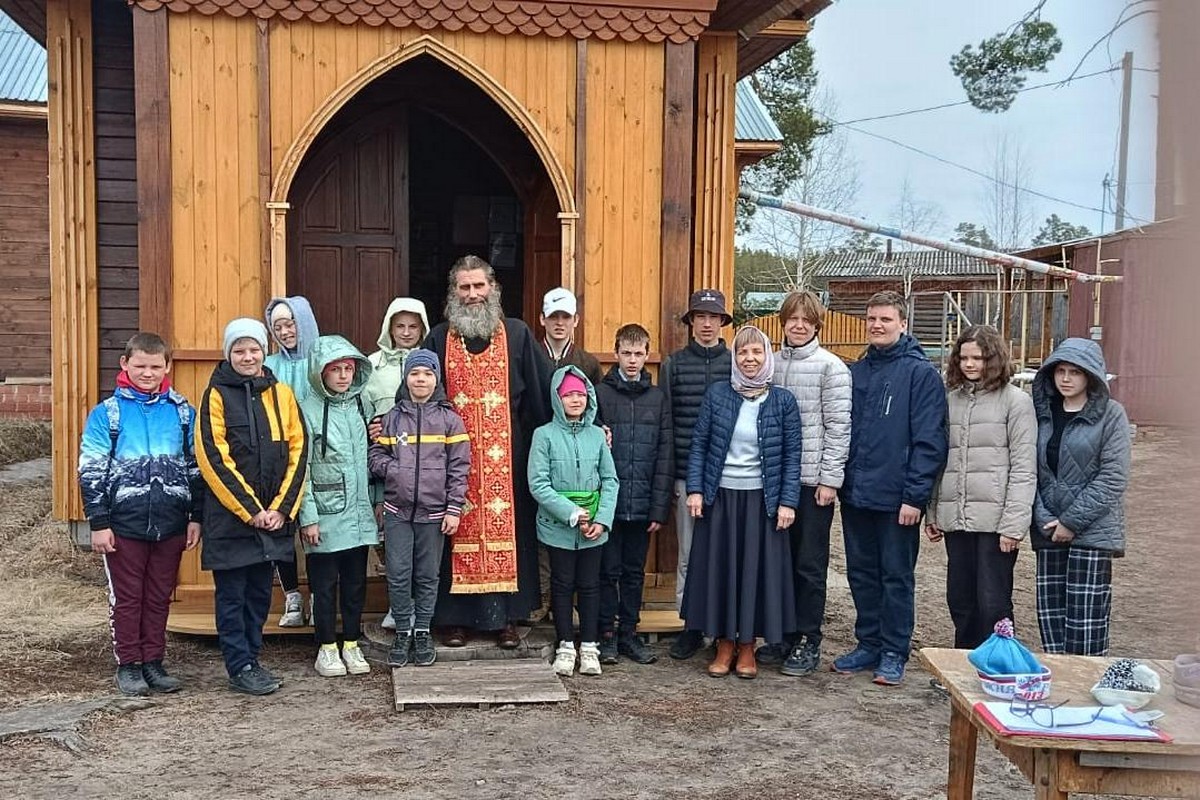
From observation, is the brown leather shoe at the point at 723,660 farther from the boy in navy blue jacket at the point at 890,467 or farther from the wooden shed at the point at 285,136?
the wooden shed at the point at 285,136

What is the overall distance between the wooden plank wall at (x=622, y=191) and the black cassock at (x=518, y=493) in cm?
48

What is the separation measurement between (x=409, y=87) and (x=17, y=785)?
206 inches

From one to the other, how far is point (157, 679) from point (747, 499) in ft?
8.96

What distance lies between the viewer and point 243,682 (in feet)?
16.3

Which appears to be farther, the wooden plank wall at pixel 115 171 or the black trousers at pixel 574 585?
the wooden plank wall at pixel 115 171

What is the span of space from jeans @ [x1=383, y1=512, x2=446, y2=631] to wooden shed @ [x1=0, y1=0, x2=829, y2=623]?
1159 millimetres

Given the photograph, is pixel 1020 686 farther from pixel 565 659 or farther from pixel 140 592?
pixel 140 592

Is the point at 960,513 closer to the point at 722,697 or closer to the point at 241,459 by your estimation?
the point at 722,697

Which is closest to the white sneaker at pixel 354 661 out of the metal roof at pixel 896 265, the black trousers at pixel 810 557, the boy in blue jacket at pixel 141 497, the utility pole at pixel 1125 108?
the boy in blue jacket at pixel 141 497

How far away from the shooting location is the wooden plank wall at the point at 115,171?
6.53 m

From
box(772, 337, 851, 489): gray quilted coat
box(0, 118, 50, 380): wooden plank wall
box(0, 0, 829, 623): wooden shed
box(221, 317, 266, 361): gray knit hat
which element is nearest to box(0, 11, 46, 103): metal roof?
box(0, 118, 50, 380): wooden plank wall

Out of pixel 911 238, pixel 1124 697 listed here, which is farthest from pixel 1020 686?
pixel 911 238

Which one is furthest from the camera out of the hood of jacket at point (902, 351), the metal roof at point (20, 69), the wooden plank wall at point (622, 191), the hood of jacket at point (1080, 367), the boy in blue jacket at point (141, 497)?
the metal roof at point (20, 69)

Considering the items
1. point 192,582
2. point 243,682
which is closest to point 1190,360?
point 243,682
